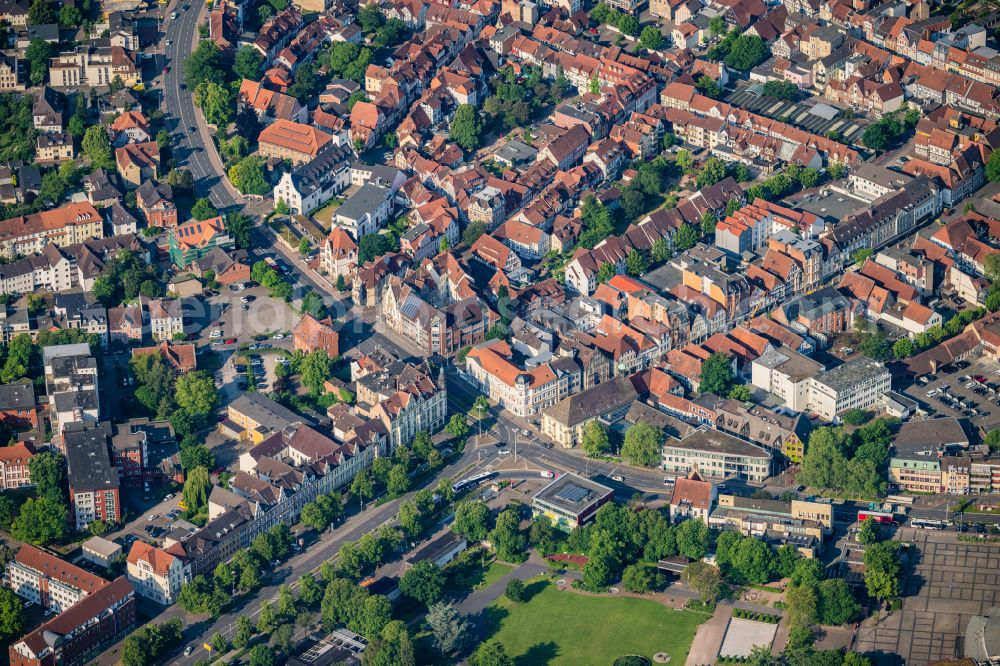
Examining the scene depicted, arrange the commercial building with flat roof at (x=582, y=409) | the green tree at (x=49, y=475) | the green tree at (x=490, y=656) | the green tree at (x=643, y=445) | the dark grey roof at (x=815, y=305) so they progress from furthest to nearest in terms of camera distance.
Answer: the dark grey roof at (x=815, y=305) → the commercial building with flat roof at (x=582, y=409) → the green tree at (x=643, y=445) → the green tree at (x=49, y=475) → the green tree at (x=490, y=656)

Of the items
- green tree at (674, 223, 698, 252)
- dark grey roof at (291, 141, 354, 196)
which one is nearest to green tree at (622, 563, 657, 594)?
green tree at (674, 223, 698, 252)

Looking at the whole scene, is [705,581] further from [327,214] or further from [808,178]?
[327,214]

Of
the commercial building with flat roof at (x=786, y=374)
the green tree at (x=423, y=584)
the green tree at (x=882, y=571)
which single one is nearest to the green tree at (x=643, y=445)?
the commercial building with flat roof at (x=786, y=374)

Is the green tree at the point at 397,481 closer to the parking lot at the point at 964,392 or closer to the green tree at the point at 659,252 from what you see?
the green tree at the point at 659,252

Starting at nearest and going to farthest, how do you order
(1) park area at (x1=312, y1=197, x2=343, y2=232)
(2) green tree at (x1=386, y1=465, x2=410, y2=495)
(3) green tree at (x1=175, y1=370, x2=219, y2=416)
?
(2) green tree at (x1=386, y1=465, x2=410, y2=495) → (3) green tree at (x1=175, y1=370, x2=219, y2=416) → (1) park area at (x1=312, y1=197, x2=343, y2=232)

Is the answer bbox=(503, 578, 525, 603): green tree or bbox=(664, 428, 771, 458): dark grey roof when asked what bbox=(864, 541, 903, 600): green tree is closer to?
Answer: bbox=(664, 428, 771, 458): dark grey roof

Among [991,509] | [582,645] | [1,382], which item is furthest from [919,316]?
[1,382]
